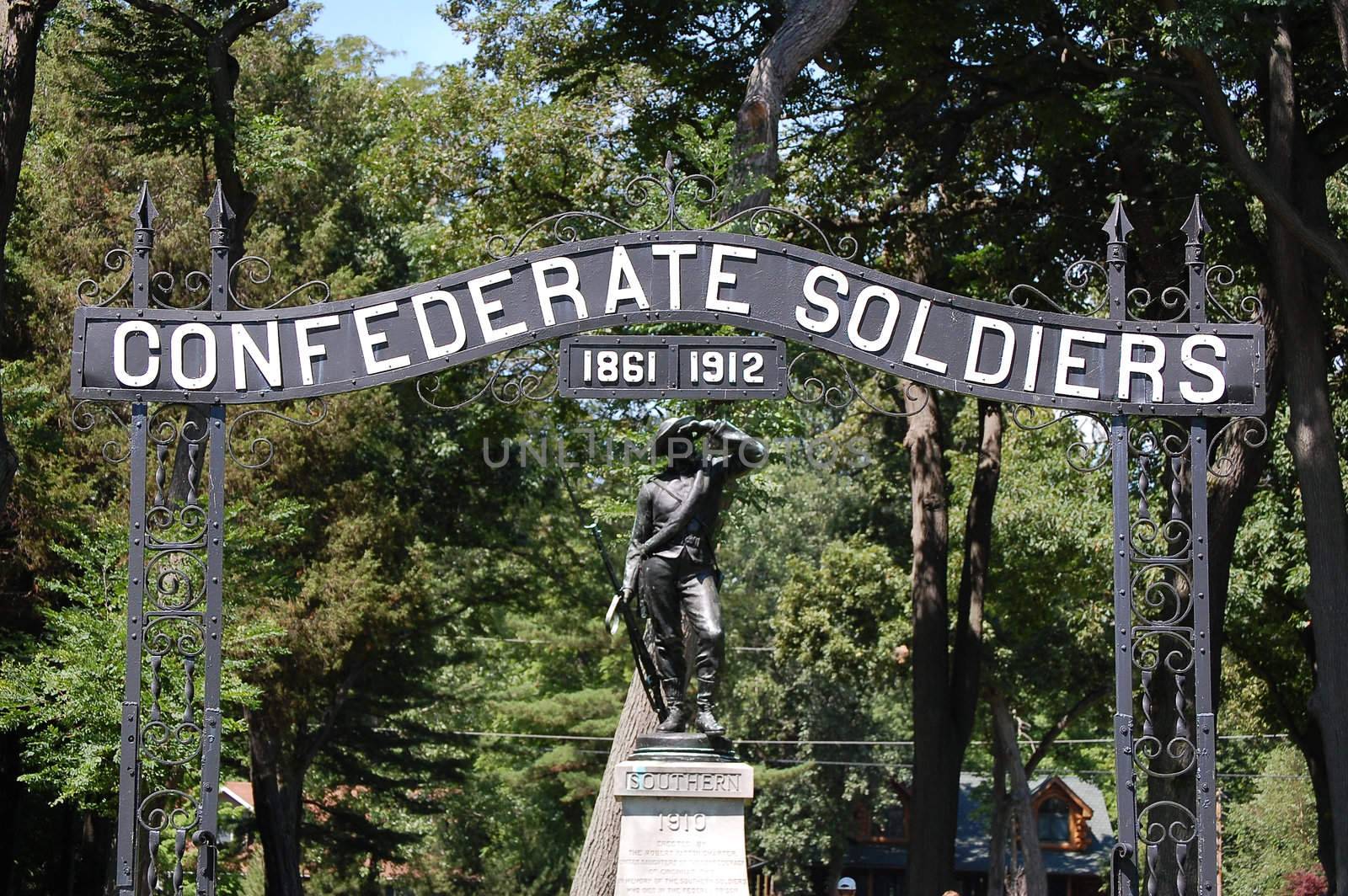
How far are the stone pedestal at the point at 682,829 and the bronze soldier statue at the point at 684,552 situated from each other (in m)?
0.43

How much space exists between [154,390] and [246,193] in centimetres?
969

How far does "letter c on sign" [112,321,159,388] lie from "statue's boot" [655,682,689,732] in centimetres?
→ 350

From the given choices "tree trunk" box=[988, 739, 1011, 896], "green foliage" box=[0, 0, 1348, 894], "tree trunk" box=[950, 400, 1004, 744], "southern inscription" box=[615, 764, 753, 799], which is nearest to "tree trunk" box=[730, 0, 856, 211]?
"green foliage" box=[0, 0, 1348, 894]

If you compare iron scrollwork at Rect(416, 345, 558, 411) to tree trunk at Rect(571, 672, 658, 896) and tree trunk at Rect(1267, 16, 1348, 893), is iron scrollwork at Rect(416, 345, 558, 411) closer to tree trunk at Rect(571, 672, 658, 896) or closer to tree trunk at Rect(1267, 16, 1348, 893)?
tree trunk at Rect(571, 672, 658, 896)

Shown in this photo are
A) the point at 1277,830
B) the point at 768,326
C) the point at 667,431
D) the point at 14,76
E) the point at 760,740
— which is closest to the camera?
the point at 768,326

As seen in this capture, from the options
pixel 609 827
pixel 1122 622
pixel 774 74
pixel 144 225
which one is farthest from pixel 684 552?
pixel 774 74

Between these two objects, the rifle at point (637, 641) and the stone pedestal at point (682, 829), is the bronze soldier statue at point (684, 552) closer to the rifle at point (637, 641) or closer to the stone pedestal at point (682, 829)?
the rifle at point (637, 641)

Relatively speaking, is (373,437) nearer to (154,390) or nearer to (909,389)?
(909,389)

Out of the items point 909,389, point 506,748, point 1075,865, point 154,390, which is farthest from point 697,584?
point 1075,865

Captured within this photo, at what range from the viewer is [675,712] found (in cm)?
955

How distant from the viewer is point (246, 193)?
18.4 metres

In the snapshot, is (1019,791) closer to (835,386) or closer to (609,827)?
(609,827)

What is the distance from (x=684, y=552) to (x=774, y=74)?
774 cm

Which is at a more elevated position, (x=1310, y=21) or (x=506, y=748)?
(x=1310, y=21)
